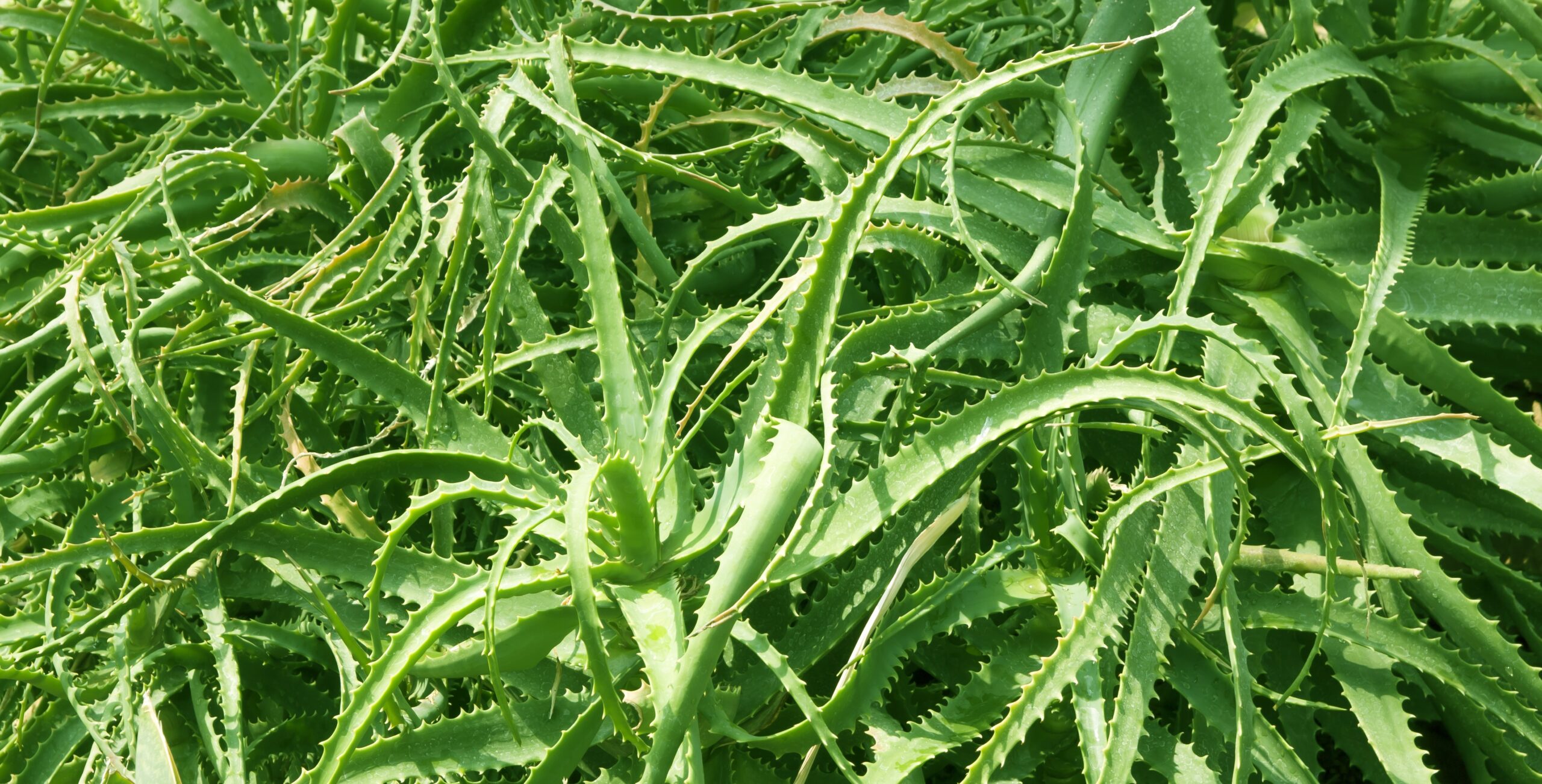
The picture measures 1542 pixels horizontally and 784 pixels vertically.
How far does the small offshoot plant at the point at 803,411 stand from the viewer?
0.50 m

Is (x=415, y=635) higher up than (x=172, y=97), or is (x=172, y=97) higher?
(x=172, y=97)

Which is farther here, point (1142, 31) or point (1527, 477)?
point (1142, 31)

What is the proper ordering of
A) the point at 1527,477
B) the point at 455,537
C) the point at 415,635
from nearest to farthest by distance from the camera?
the point at 415,635
the point at 1527,477
the point at 455,537

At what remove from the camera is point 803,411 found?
0.52 metres

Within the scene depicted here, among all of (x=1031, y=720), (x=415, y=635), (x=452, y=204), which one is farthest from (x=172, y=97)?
(x=1031, y=720)

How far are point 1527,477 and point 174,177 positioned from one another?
0.73m

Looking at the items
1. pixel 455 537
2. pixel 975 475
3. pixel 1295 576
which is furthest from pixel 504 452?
pixel 1295 576

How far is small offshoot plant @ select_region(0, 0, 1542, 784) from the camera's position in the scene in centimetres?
50

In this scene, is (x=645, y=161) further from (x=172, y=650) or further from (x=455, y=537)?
(x=172, y=650)

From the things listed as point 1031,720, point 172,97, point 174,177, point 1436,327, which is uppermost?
point 172,97

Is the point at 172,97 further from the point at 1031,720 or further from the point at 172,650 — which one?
the point at 1031,720

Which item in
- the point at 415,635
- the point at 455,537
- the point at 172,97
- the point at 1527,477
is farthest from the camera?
the point at 172,97

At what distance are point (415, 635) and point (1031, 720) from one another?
0.79ft

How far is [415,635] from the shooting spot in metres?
0.44
